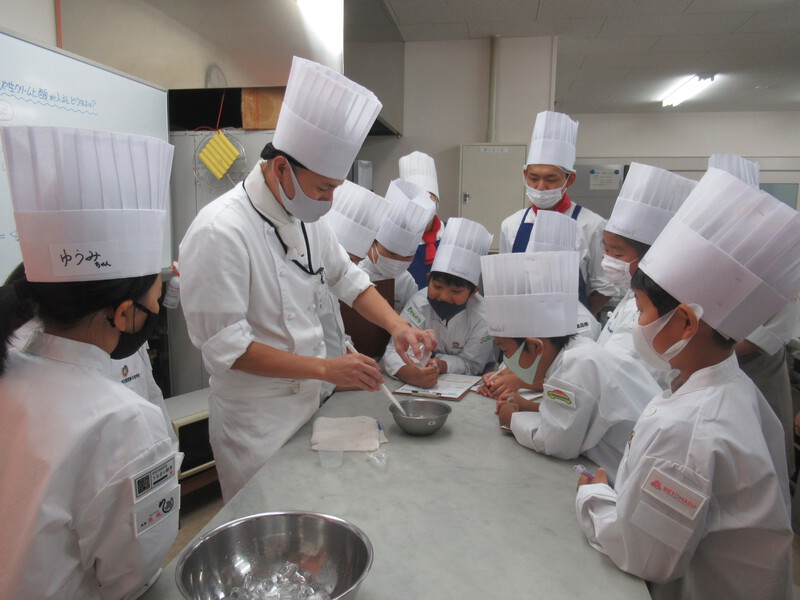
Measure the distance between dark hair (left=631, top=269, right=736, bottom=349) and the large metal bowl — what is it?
0.75m

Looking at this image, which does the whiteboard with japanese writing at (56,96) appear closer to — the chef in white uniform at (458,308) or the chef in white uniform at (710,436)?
the chef in white uniform at (458,308)

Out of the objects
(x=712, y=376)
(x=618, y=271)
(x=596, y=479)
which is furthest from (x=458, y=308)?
(x=712, y=376)

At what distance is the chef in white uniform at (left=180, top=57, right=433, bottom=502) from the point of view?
134 centimetres

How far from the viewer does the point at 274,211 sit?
1494 millimetres

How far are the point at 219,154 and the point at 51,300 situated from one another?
7.28 ft

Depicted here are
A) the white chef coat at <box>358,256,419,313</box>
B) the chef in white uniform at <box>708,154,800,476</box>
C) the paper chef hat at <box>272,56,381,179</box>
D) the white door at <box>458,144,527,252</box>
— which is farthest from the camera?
the white door at <box>458,144,527,252</box>

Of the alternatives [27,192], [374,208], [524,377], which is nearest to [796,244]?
[524,377]

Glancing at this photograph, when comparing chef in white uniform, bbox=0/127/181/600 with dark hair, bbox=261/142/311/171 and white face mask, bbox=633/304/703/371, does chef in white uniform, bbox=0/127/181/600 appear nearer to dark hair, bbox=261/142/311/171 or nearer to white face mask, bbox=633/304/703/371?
dark hair, bbox=261/142/311/171

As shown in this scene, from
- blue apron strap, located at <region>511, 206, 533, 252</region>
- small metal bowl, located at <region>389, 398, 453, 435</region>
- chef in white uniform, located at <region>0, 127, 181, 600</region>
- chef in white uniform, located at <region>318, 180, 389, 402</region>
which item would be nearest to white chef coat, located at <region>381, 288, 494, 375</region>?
chef in white uniform, located at <region>318, 180, 389, 402</region>

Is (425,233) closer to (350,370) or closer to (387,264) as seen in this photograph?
(387,264)

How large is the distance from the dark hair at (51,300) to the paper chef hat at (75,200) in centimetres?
2

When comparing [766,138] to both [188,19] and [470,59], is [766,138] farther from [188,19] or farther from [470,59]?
[188,19]

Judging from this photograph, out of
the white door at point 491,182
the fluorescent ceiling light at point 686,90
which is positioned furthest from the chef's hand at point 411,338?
the fluorescent ceiling light at point 686,90

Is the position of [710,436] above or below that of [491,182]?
below
